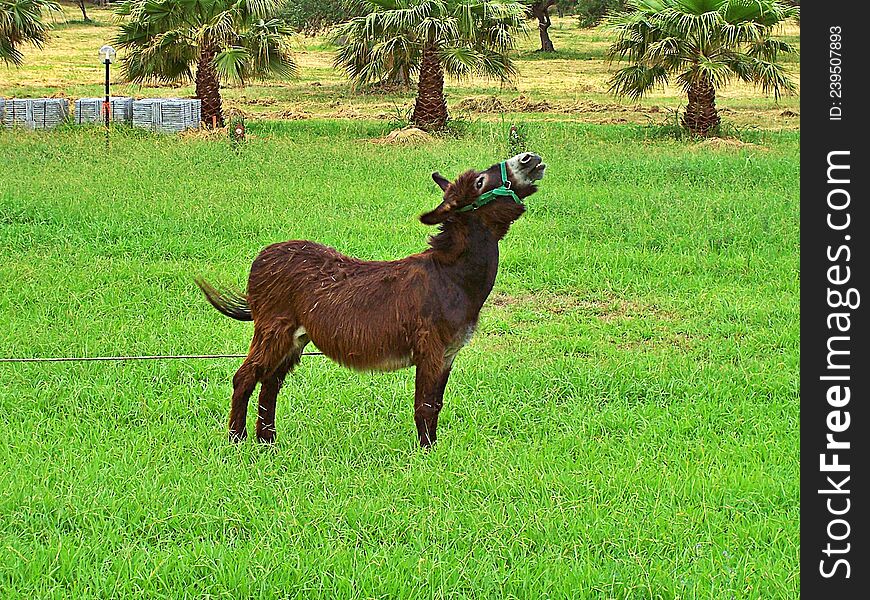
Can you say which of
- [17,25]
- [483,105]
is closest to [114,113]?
[17,25]

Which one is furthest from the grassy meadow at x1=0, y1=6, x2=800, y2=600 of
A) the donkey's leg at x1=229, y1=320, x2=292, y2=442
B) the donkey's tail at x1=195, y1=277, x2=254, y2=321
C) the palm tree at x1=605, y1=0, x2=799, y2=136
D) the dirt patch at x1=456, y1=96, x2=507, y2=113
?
the dirt patch at x1=456, y1=96, x2=507, y2=113

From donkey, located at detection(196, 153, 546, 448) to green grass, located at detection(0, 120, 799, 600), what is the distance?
374 mm

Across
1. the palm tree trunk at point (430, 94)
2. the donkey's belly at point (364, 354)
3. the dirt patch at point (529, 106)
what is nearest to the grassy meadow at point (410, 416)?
the donkey's belly at point (364, 354)

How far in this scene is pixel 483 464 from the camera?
16.1 feet

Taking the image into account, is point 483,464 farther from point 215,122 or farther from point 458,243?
point 215,122

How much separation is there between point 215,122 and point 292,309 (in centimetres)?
1521

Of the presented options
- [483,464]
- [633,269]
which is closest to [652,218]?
[633,269]

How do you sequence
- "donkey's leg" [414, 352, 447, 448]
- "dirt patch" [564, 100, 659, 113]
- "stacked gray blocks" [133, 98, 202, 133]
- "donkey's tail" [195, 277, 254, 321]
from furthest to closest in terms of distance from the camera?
1. "dirt patch" [564, 100, 659, 113]
2. "stacked gray blocks" [133, 98, 202, 133]
3. "donkey's tail" [195, 277, 254, 321]
4. "donkey's leg" [414, 352, 447, 448]

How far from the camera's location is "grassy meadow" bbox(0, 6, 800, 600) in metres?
4.00

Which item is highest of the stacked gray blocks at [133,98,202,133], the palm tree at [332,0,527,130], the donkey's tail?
the palm tree at [332,0,527,130]

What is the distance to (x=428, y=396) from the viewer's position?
192 inches

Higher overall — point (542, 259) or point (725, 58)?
point (725, 58)

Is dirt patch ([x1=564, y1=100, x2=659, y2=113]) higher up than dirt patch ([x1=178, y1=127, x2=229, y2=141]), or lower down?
higher up

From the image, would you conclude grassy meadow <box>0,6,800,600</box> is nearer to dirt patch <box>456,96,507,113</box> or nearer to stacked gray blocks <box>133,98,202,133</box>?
stacked gray blocks <box>133,98,202,133</box>
